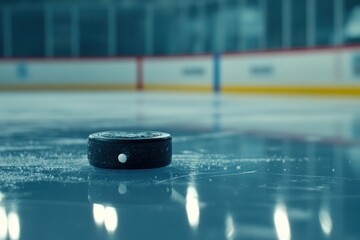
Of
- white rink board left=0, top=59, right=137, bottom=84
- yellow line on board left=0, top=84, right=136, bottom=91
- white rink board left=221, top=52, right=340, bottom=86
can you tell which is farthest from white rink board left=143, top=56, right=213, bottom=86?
yellow line on board left=0, top=84, right=136, bottom=91

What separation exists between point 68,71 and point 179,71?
3.20 meters

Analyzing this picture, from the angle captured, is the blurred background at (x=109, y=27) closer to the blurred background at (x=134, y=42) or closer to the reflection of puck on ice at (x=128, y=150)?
the blurred background at (x=134, y=42)

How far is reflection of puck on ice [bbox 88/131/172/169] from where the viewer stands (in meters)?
1.93

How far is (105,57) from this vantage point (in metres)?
15.5

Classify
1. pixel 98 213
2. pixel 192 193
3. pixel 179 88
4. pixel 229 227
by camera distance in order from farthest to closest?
pixel 179 88 < pixel 192 193 < pixel 98 213 < pixel 229 227

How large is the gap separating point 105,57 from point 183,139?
12700 millimetres

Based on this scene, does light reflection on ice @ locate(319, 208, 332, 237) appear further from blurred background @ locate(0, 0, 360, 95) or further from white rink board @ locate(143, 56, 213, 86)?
white rink board @ locate(143, 56, 213, 86)

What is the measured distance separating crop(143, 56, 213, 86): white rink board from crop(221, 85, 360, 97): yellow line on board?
78 centimetres

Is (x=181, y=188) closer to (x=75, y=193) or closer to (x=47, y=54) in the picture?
(x=75, y=193)

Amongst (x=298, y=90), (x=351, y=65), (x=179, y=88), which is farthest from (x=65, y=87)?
(x=351, y=65)

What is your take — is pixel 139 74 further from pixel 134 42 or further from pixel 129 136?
pixel 129 136

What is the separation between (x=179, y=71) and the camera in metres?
14.9

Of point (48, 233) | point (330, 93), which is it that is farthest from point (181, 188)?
point (330, 93)

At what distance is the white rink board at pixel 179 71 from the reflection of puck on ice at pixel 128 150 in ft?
39.7
